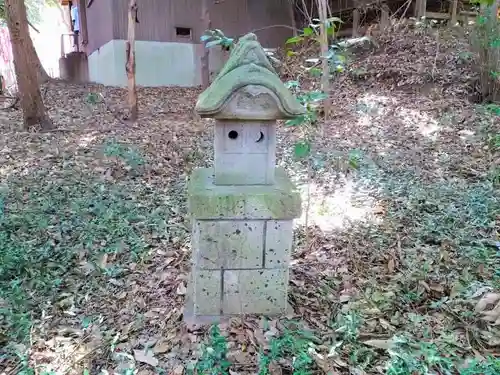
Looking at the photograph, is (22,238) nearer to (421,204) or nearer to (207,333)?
(207,333)

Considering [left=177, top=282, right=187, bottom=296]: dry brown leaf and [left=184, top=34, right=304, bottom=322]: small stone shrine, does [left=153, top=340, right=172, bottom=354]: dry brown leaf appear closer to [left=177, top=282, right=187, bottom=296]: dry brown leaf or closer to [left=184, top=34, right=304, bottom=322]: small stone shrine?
[left=184, top=34, right=304, bottom=322]: small stone shrine

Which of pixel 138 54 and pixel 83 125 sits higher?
pixel 138 54

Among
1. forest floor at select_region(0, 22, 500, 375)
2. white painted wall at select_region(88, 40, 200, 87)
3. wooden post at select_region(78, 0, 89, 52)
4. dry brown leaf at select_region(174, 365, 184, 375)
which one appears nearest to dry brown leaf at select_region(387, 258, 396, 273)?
forest floor at select_region(0, 22, 500, 375)

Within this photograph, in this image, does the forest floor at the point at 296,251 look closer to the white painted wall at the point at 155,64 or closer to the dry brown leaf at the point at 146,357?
the dry brown leaf at the point at 146,357

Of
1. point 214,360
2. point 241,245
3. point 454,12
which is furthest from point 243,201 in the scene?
point 454,12

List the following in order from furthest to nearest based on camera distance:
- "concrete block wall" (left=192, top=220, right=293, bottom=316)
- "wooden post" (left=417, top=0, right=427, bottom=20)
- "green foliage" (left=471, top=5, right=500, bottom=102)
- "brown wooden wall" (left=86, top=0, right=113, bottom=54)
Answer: "brown wooden wall" (left=86, top=0, right=113, bottom=54) → "wooden post" (left=417, top=0, right=427, bottom=20) → "green foliage" (left=471, top=5, right=500, bottom=102) → "concrete block wall" (left=192, top=220, right=293, bottom=316)

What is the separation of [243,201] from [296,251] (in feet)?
4.67

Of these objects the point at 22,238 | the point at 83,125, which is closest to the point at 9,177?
the point at 22,238

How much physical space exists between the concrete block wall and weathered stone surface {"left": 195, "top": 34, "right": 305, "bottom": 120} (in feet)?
2.22

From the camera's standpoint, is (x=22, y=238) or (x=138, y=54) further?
(x=138, y=54)

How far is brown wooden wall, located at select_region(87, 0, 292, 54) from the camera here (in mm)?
11290

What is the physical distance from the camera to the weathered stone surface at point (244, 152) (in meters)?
2.40

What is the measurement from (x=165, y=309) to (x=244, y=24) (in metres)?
12.0

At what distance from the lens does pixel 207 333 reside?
2490 millimetres
